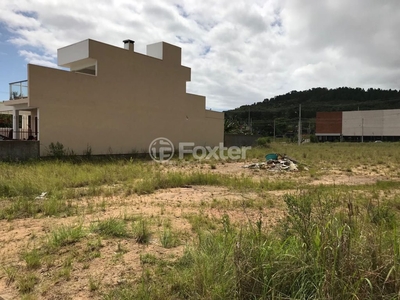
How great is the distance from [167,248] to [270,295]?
80.4 inches

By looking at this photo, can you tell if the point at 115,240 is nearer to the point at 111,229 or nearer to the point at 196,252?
the point at 111,229

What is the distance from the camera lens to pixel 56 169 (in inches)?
468

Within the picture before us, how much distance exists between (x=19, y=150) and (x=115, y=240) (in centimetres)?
1303

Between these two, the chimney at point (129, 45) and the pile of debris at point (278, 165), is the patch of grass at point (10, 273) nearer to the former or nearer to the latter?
the pile of debris at point (278, 165)

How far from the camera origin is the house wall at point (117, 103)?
641 inches

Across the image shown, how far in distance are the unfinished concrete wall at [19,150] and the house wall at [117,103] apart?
493 millimetres

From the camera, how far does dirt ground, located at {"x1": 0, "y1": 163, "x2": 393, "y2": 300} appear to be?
3221 mm

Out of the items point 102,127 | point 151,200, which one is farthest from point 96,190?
point 102,127

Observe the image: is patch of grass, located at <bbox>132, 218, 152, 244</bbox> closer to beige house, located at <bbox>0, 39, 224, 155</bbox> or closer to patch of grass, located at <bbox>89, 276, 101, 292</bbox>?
patch of grass, located at <bbox>89, 276, 101, 292</bbox>
